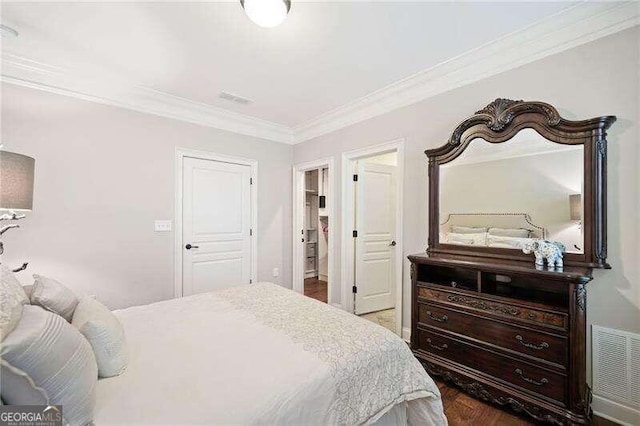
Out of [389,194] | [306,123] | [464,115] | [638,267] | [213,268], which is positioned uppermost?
[306,123]

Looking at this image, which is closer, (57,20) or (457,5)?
(457,5)

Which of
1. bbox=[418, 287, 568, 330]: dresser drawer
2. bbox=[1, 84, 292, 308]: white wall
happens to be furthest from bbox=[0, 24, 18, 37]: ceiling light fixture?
bbox=[418, 287, 568, 330]: dresser drawer

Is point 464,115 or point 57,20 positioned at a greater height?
point 57,20

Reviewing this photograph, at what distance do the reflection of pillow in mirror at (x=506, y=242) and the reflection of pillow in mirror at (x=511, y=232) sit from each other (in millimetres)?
24

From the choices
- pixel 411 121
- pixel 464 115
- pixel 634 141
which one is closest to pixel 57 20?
pixel 411 121

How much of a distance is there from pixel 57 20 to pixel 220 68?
110cm

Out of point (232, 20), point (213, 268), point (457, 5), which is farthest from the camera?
point (213, 268)

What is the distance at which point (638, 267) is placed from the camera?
5.63 feet

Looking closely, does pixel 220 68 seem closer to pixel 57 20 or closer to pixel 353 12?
pixel 57 20

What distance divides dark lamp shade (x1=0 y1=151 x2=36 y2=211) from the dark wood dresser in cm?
267

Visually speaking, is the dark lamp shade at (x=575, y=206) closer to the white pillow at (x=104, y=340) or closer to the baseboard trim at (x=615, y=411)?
the baseboard trim at (x=615, y=411)

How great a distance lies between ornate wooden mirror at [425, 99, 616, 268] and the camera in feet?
5.97

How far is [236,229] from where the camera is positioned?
388 centimetres

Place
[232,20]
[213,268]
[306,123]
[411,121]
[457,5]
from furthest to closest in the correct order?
[306,123]
[213,268]
[411,121]
[232,20]
[457,5]
